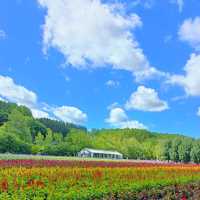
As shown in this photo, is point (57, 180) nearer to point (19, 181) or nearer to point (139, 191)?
point (19, 181)

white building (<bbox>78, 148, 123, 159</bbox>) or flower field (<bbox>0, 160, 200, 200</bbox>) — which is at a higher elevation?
white building (<bbox>78, 148, 123, 159</bbox>)

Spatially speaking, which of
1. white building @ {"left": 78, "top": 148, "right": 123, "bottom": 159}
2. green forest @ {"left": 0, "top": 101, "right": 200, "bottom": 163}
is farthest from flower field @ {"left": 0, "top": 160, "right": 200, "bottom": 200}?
white building @ {"left": 78, "top": 148, "right": 123, "bottom": 159}

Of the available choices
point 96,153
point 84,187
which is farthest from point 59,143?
point 84,187

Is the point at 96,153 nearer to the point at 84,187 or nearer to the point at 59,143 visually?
the point at 59,143

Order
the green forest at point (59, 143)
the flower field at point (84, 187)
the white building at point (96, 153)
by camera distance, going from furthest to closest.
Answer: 1. the white building at point (96, 153)
2. the green forest at point (59, 143)
3. the flower field at point (84, 187)

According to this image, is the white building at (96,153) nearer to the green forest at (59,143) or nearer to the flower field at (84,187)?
the green forest at (59,143)

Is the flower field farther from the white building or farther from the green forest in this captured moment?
the white building

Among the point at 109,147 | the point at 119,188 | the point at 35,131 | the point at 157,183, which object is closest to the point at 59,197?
the point at 119,188

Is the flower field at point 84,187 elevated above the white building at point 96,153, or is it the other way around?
the white building at point 96,153

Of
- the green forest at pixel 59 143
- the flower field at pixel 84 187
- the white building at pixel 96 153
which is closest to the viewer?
the flower field at pixel 84 187

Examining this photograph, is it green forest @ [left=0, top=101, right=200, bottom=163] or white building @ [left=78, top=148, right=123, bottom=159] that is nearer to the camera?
green forest @ [left=0, top=101, right=200, bottom=163]

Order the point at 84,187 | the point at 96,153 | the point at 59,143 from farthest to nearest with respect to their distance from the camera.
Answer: the point at 96,153
the point at 59,143
the point at 84,187

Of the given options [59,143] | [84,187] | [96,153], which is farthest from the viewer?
[96,153]

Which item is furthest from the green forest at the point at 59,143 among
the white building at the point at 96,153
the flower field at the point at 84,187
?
the flower field at the point at 84,187
